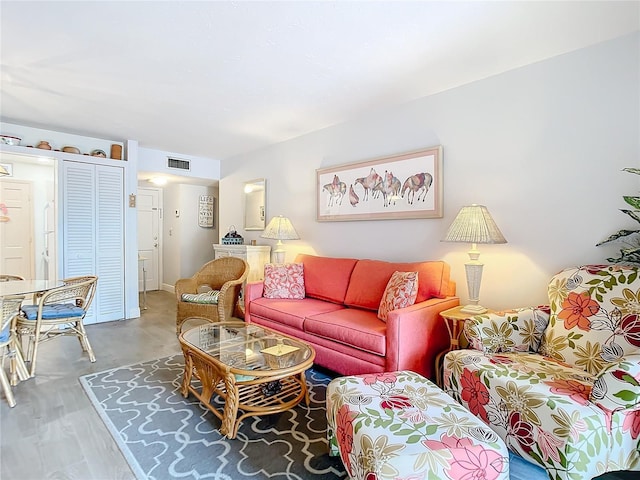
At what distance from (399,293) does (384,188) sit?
3.92 ft

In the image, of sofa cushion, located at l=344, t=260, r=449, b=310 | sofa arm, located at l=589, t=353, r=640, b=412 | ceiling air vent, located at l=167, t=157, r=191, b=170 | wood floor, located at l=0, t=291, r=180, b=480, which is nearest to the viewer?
sofa arm, located at l=589, t=353, r=640, b=412

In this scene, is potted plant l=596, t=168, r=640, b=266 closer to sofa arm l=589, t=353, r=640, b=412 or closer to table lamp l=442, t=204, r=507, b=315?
table lamp l=442, t=204, r=507, b=315

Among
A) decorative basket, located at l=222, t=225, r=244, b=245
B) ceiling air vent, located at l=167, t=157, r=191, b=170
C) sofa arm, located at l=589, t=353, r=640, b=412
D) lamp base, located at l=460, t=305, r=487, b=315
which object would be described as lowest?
sofa arm, located at l=589, t=353, r=640, b=412

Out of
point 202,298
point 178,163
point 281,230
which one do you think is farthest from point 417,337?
point 178,163

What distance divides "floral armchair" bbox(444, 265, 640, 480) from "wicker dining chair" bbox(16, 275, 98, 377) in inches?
120

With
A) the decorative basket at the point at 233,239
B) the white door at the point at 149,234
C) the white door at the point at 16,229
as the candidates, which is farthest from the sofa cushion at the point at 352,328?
the white door at the point at 149,234

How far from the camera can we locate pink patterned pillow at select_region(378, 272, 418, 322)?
2.43 metres

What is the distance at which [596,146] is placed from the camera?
2115 millimetres

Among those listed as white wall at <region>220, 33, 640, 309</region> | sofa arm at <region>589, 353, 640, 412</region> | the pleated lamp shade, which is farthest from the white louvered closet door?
sofa arm at <region>589, 353, 640, 412</region>

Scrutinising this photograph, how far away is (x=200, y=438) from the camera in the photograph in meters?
1.82

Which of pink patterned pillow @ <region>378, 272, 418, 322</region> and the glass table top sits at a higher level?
pink patterned pillow @ <region>378, 272, 418, 322</region>

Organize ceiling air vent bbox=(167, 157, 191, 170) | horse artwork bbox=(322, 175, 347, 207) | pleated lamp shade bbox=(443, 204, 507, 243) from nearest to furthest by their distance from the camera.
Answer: pleated lamp shade bbox=(443, 204, 507, 243) → horse artwork bbox=(322, 175, 347, 207) → ceiling air vent bbox=(167, 157, 191, 170)

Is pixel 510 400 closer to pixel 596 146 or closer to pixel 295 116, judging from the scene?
pixel 596 146

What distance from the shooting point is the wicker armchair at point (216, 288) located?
351 centimetres
